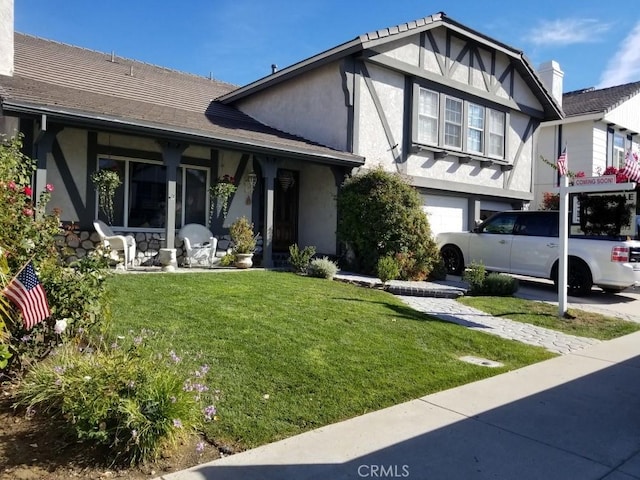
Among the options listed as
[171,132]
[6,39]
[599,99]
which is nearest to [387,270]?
[171,132]

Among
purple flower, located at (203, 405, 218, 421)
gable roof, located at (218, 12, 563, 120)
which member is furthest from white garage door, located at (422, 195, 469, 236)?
purple flower, located at (203, 405, 218, 421)

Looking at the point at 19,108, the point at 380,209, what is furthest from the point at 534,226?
the point at 19,108

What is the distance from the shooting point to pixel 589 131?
66.5ft

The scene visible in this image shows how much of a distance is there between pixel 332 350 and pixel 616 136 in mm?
21420

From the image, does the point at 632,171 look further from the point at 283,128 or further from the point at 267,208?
the point at 283,128

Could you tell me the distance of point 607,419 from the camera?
4.30 meters

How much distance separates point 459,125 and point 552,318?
8558 mm

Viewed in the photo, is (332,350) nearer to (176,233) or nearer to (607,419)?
(607,419)

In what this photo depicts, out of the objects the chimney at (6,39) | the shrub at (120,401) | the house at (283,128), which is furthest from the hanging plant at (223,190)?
the shrub at (120,401)

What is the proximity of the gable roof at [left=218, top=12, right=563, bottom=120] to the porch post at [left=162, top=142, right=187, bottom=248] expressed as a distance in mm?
4801

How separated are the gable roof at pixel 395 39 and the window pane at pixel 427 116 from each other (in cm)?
181

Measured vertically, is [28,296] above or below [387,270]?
above

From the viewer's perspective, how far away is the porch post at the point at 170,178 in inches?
403

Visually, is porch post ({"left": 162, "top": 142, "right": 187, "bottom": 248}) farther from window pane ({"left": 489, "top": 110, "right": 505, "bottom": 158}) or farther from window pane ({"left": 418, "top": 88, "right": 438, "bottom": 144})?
window pane ({"left": 489, "top": 110, "right": 505, "bottom": 158})
